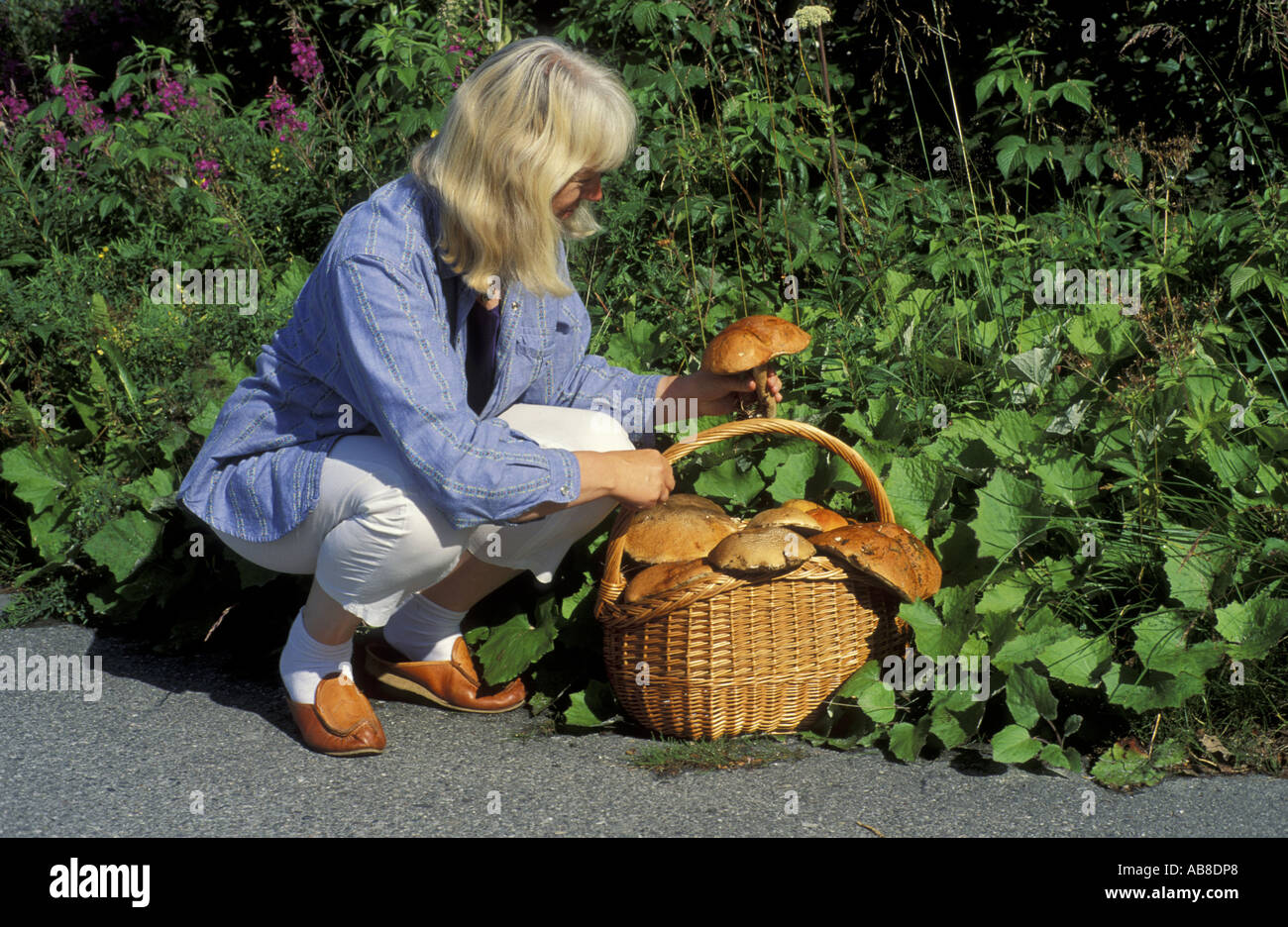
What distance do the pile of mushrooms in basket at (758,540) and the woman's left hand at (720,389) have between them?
0.13 feet

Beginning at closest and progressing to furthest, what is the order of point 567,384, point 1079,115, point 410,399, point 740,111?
point 410,399, point 567,384, point 740,111, point 1079,115

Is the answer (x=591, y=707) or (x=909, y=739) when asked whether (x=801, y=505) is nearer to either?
(x=909, y=739)

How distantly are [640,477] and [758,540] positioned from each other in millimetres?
312

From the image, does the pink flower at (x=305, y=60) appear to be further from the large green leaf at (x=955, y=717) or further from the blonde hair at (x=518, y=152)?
the large green leaf at (x=955, y=717)

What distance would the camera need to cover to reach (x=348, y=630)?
10.1ft

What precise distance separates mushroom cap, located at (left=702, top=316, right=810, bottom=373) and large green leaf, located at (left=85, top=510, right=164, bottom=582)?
1.90 meters

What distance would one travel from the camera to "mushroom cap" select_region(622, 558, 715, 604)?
9.30 feet

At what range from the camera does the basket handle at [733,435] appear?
118 inches

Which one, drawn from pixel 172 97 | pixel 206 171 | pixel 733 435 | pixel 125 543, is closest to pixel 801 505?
pixel 733 435

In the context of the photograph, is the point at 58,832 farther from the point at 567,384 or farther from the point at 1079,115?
the point at 1079,115

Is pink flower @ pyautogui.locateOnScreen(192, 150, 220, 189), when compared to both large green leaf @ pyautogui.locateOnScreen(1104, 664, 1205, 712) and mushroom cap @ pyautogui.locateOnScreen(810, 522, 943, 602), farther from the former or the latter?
large green leaf @ pyautogui.locateOnScreen(1104, 664, 1205, 712)

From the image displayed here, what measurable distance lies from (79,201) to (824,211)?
3.04 m

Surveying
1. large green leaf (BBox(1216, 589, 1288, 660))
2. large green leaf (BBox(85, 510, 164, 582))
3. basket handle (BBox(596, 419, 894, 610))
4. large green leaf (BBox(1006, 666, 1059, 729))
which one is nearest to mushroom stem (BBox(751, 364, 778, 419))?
basket handle (BBox(596, 419, 894, 610))
